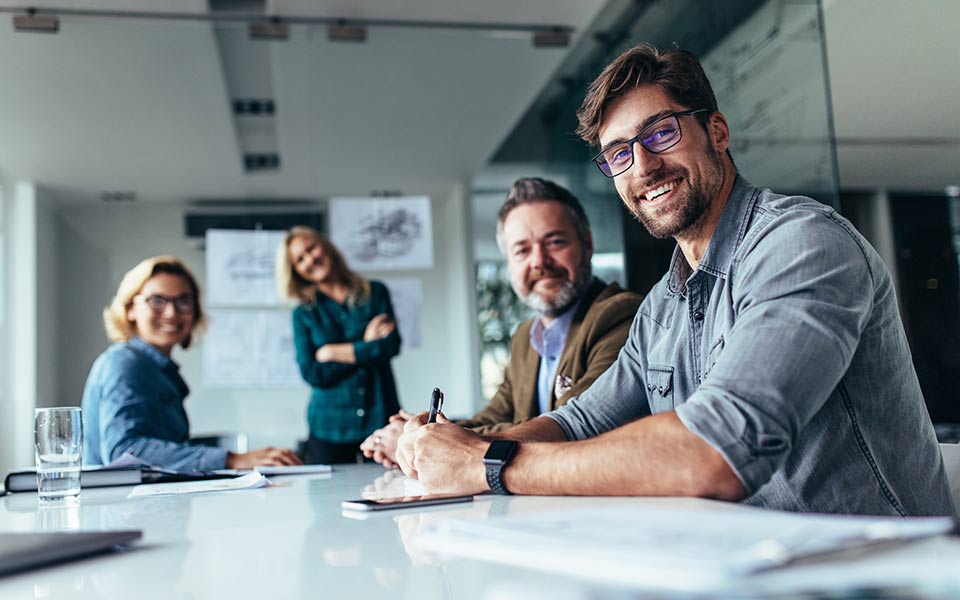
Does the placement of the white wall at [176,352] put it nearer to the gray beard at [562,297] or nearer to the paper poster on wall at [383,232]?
the paper poster on wall at [383,232]

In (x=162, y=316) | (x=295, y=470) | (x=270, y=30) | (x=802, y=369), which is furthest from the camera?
(x=270, y=30)

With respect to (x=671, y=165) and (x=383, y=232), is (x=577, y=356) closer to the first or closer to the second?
(x=671, y=165)

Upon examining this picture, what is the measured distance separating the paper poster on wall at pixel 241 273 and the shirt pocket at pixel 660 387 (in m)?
2.94

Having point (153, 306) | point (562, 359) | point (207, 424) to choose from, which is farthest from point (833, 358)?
point (207, 424)

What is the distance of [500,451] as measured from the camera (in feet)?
3.95

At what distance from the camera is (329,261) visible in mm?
4176

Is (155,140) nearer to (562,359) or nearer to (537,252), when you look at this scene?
(537,252)

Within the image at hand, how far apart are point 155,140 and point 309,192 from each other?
79 centimetres

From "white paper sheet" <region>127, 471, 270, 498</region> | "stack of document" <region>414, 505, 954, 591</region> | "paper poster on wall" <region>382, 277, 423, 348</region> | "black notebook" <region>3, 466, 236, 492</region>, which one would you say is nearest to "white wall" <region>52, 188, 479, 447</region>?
"paper poster on wall" <region>382, 277, 423, 348</region>

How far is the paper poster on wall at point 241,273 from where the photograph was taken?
4242 mm

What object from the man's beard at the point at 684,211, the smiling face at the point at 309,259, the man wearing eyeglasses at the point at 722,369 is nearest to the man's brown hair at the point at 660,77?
the man wearing eyeglasses at the point at 722,369

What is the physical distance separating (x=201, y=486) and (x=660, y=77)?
3.68 feet

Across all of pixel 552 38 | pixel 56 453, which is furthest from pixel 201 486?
pixel 552 38

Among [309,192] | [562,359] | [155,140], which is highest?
[155,140]
